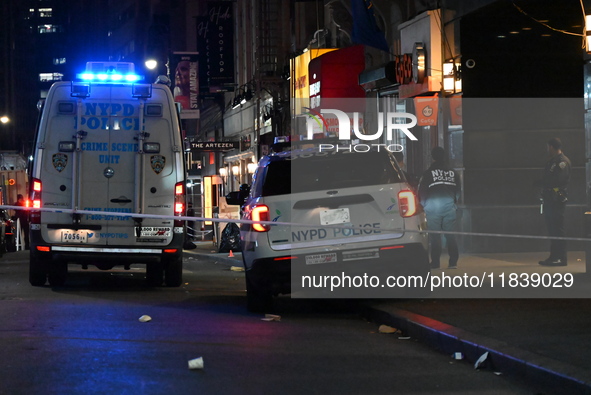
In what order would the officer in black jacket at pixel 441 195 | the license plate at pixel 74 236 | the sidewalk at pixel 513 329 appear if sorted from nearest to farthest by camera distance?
the sidewalk at pixel 513 329 < the license plate at pixel 74 236 < the officer in black jacket at pixel 441 195

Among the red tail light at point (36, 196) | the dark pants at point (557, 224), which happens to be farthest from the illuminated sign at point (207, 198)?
the dark pants at point (557, 224)

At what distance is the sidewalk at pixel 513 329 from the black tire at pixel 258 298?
1089 millimetres

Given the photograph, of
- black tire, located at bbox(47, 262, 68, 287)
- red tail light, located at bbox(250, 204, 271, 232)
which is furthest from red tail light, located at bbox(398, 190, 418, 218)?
black tire, located at bbox(47, 262, 68, 287)

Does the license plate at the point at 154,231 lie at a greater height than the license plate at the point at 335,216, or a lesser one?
lesser

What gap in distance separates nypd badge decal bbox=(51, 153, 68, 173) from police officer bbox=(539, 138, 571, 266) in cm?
695

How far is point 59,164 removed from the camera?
14.4 metres

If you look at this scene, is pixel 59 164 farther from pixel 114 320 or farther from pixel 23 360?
pixel 23 360

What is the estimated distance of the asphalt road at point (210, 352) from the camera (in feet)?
23.2

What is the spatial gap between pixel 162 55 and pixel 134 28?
57.4 feet

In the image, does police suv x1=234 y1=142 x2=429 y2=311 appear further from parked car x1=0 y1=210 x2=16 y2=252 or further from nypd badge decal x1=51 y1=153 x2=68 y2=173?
parked car x1=0 y1=210 x2=16 y2=252

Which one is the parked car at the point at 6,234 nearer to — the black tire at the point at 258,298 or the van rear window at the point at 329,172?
the black tire at the point at 258,298

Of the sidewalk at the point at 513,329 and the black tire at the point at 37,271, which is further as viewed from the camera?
the black tire at the point at 37,271

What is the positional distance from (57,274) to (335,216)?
237 inches

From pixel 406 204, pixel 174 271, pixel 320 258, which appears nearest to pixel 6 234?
pixel 174 271
